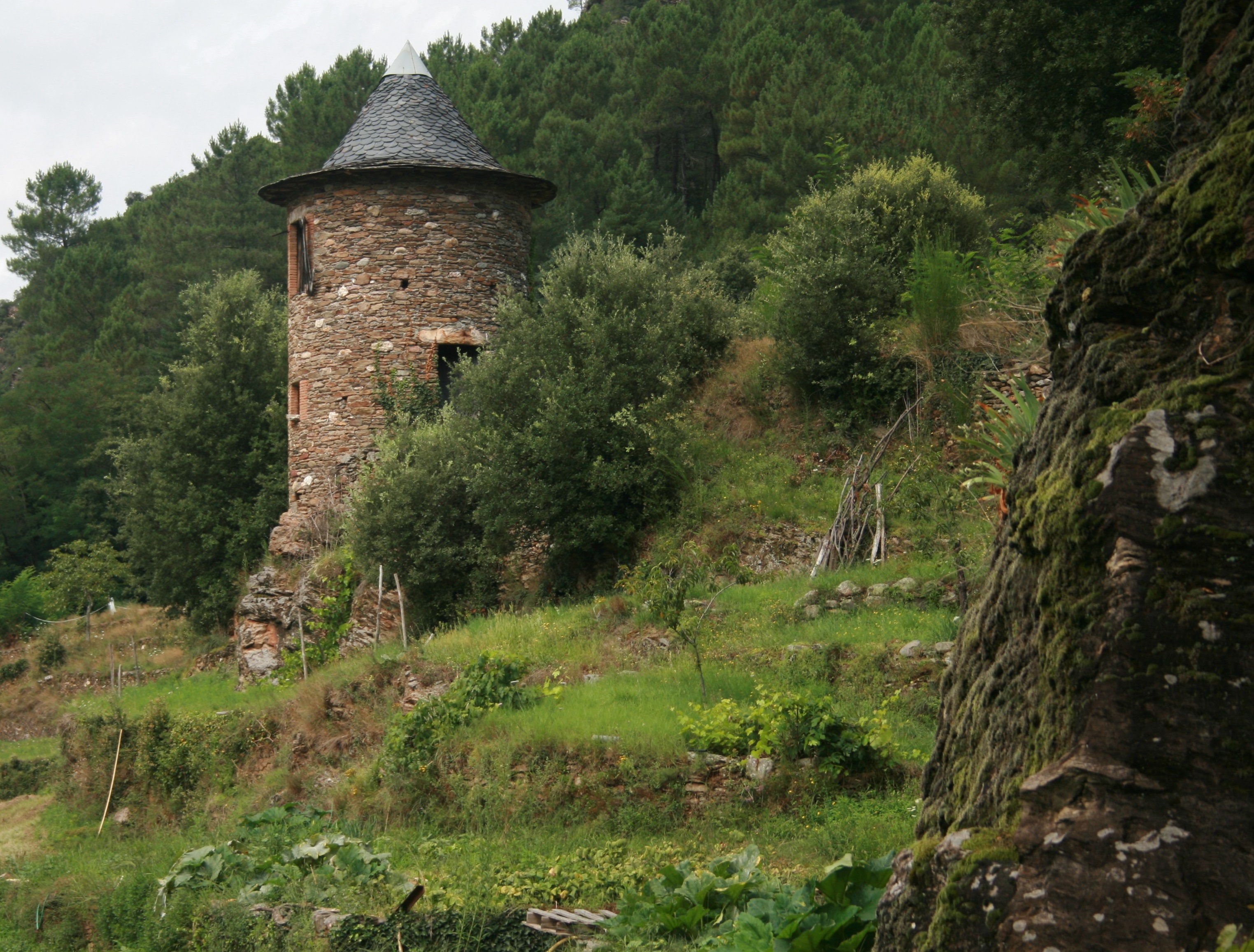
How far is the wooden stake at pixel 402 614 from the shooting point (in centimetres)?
1371

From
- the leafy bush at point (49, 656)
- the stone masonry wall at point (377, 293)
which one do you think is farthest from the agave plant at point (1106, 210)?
the leafy bush at point (49, 656)

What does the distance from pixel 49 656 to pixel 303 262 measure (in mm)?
16207

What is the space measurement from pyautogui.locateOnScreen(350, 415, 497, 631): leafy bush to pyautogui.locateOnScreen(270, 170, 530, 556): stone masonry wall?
3.43 metres

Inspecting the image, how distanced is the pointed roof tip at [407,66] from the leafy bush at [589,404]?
24.0 ft

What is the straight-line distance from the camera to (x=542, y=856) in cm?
787

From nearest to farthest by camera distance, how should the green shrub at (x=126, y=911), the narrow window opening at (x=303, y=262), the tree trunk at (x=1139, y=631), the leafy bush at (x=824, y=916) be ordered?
the tree trunk at (x=1139, y=631) < the leafy bush at (x=824, y=916) < the green shrub at (x=126, y=911) < the narrow window opening at (x=303, y=262)

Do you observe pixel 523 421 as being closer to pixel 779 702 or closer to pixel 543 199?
pixel 543 199

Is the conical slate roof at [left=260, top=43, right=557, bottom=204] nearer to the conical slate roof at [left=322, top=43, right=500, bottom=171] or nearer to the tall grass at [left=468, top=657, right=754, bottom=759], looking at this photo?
the conical slate roof at [left=322, top=43, right=500, bottom=171]

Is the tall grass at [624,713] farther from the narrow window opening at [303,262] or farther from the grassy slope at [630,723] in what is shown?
the narrow window opening at [303,262]

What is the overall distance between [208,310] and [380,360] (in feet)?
28.8

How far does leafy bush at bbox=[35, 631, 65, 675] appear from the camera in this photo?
29750 millimetres

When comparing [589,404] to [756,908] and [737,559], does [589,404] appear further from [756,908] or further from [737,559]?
[756,908]

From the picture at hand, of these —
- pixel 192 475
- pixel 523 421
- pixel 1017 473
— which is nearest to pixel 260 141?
pixel 192 475

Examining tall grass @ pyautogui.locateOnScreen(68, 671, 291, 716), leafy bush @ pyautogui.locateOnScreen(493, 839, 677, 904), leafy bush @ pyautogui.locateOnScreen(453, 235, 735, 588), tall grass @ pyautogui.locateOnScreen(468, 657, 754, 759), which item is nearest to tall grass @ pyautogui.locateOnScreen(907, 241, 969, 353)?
leafy bush @ pyautogui.locateOnScreen(453, 235, 735, 588)
